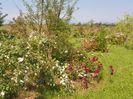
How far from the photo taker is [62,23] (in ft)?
51.6

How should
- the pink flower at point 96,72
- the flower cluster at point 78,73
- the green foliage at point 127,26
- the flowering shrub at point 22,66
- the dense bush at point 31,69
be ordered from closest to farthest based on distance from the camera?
the flowering shrub at point 22,66
the dense bush at point 31,69
the flower cluster at point 78,73
the pink flower at point 96,72
the green foliage at point 127,26

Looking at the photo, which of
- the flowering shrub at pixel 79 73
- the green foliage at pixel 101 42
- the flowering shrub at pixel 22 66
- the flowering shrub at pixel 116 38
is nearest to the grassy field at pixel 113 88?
the flowering shrub at pixel 79 73

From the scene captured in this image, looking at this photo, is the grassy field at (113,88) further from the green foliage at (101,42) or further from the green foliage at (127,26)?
the green foliage at (127,26)

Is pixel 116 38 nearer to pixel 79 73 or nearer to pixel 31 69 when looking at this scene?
pixel 79 73

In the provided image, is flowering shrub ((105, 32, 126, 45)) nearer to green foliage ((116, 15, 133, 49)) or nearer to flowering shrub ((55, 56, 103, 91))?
green foliage ((116, 15, 133, 49))

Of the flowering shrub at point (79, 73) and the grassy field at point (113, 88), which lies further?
the flowering shrub at point (79, 73)

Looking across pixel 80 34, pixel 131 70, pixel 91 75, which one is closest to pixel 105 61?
pixel 131 70

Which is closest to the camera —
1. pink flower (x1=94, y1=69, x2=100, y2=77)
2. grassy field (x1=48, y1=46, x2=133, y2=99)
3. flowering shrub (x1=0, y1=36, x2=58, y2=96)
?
flowering shrub (x1=0, y1=36, x2=58, y2=96)

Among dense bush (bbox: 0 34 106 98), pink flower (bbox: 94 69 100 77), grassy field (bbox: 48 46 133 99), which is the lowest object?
grassy field (bbox: 48 46 133 99)

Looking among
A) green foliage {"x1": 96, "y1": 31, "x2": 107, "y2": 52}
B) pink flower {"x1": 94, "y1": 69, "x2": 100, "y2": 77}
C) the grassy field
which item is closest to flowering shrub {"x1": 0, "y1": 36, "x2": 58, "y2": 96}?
the grassy field

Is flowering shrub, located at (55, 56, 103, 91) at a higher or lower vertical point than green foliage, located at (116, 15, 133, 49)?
lower

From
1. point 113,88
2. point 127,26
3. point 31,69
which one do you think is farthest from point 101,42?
point 31,69

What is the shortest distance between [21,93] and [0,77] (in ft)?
3.08

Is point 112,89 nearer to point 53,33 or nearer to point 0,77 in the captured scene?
point 0,77
